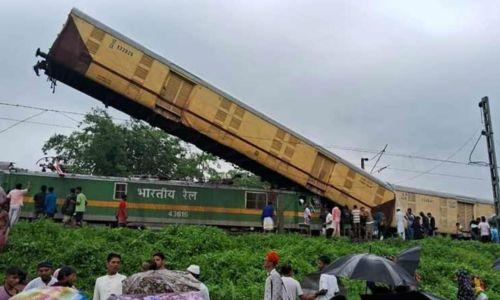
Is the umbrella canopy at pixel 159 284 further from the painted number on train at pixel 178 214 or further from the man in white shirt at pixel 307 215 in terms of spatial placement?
the man in white shirt at pixel 307 215

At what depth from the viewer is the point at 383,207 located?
21594 mm

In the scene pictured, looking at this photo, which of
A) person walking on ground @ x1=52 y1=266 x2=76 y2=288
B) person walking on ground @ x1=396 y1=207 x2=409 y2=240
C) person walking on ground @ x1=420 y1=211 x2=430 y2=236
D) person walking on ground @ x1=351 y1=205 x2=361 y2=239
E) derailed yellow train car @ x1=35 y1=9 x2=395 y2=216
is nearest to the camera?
person walking on ground @ x1=52 y1=266 x2=76 y2=288

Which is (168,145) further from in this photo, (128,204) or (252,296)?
(252,296)

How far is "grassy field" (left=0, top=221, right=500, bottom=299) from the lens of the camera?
12.7 meters

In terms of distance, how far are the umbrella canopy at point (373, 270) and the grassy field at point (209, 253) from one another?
205 inches

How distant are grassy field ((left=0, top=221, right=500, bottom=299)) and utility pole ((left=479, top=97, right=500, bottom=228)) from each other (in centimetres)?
309

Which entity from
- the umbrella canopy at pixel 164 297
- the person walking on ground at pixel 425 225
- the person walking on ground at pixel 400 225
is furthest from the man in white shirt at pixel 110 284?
the person walking on ground at pixel 425 225

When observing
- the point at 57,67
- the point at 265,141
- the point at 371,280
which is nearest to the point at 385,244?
the point at 265,141

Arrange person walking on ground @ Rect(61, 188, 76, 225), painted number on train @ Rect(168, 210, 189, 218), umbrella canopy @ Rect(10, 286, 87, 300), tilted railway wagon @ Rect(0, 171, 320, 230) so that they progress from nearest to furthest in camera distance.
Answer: umbrella canopy @ Rect(10, 286, 87, 300) < person walking on ground @ Rect(61, 188, 76, 225) < tilted railway wagon @ Rect(0, 171, 320, 230) < painted number on train @ Rect(168, 210, 189, 218)

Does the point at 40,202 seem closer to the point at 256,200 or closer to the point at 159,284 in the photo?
the point at 256,200

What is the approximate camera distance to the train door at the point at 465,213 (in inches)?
1167

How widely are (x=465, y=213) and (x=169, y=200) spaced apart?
17.5m

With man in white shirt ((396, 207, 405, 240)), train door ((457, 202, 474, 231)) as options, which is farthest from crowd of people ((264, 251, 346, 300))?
train door ((457, 202, 474, 231))

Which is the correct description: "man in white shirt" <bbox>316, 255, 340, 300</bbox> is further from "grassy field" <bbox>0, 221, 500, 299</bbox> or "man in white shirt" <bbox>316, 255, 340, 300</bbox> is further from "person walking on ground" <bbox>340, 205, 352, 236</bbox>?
"person walking on ground" <bbox>340, 205, 352, 236</bbox>
